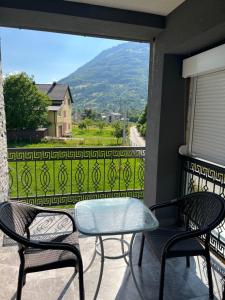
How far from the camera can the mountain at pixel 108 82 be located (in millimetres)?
4687

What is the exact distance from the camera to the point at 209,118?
102 inches

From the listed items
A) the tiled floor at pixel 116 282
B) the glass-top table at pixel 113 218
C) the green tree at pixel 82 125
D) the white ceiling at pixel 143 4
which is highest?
the white ceiling at pixel 143 4

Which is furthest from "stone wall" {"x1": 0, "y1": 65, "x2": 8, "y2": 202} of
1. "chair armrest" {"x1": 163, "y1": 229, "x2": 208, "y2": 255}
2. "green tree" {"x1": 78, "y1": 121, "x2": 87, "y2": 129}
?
"green tree" {"x1": 78, "y1": 121, "x2": 87, "y2": 129}

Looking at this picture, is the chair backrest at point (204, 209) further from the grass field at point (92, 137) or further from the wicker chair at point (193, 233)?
the grass field at point (92, 137)

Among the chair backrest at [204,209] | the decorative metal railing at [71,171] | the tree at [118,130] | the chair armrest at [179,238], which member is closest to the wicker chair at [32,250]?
the chair armrest at [179,238]

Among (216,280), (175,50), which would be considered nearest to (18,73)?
(175,50)

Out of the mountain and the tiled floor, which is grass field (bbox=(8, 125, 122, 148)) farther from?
the tiled floor

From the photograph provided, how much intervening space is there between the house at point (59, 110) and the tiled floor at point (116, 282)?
2.94 m

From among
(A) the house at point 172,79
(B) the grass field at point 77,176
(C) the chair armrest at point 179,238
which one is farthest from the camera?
(B) the grass field at point 77,176

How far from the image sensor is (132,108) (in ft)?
16.7

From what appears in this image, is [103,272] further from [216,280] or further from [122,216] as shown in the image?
[216,280]

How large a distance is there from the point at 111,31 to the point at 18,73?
5504 millimetres

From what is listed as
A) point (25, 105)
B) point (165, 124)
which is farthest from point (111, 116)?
point (165, 124)

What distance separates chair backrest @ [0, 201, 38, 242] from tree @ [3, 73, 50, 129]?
3.67 metres
